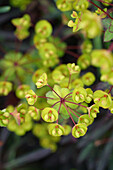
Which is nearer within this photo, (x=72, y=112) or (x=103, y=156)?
(x=72, y=112)

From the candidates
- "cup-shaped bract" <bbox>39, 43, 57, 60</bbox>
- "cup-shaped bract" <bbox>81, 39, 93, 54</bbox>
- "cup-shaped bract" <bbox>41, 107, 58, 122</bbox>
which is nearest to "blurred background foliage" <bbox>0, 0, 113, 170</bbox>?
"cup-shaped bract" <bbox>81, 39, 93, 54</bbox>

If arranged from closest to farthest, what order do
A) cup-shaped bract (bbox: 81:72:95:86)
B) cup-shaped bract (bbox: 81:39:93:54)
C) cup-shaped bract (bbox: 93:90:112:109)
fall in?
1. cup-shaped bract (bbox: 93:90:112:109)
2. cup-shaped bract (bbox: 81:72:95:86)
3. cup-shaped bract (bbox: 81:39:93:54)

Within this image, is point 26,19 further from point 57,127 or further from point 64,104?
point 57,127

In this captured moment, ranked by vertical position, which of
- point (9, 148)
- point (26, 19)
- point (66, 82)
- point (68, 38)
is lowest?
point (9, 148)

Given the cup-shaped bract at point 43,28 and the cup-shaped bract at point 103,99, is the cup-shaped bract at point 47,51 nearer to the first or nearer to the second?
the cup-shaped bract at point 43,28

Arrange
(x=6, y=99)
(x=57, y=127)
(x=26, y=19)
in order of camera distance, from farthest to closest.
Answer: (x=6, y=99)
(x=26, y=19)
(x=57, y=127)

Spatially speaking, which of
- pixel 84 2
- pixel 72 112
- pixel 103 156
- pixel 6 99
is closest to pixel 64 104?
pixel 72 112

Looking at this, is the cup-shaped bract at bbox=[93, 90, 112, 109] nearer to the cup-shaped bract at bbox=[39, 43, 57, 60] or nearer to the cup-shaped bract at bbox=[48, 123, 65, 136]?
the cup-shaped bract at bbox=[48, 123, 65, 136]
